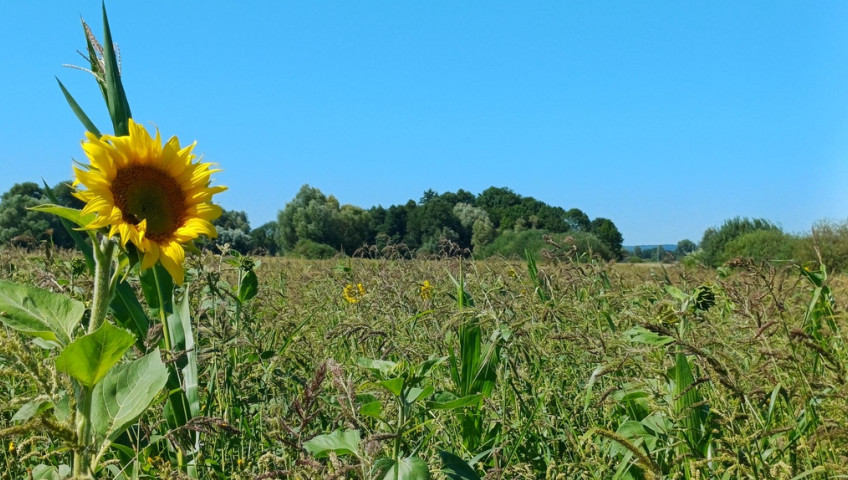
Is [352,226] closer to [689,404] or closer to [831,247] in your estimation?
[831,247]

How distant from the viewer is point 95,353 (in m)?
1.29

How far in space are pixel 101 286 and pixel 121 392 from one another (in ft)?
1.01

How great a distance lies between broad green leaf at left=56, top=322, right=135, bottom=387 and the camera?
126 cm

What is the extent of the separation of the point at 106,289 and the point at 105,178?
0.35 m

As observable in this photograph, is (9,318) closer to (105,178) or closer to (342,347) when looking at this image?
(105,178)

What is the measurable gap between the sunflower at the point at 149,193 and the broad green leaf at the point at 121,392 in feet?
1.33

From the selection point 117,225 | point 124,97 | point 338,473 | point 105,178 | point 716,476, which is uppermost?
point 124,97

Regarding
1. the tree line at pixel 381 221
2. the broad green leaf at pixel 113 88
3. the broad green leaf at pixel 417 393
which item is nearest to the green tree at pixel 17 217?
the tree line at pixel 381 221

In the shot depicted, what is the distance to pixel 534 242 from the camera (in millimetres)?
18859

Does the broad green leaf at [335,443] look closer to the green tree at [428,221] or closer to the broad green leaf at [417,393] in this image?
the broad green leaf at [417,393]

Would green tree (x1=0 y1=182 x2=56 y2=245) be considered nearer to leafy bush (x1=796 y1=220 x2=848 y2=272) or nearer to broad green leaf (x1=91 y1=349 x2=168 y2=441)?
leafy bush (x1=796 y1=220 x2=848 y2=272)

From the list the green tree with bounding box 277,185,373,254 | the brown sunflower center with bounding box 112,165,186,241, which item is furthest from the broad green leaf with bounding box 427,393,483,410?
the green tree with bounding box 277,185,373,254

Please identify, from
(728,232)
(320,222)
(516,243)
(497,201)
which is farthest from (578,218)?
(516,243)

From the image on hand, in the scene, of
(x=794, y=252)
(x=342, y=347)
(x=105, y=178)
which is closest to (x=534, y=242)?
(x=794, y=252)
